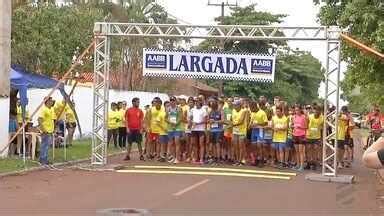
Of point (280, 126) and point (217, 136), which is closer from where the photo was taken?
point (280, 126)

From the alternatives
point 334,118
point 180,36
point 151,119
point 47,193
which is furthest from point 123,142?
point 47,193

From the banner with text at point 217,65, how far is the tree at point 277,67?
73.9ft

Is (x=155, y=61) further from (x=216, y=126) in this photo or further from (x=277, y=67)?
(x=277, y=67)

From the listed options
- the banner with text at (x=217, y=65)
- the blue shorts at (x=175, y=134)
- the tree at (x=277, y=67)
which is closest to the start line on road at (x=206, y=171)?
the blue shorts at (x=175, y=134)

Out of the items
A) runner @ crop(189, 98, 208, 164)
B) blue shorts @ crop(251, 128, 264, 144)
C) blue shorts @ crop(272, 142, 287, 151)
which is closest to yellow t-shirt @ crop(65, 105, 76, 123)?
runner @ crop(189, 98, 208, 164)

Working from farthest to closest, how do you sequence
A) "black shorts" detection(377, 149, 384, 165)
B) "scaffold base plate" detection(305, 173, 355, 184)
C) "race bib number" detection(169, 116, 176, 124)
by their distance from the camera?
"race bib number" detection(169, 116, 176, 124)
"scaffold base plate" detection(305, 173, 355, 184)
"black shorts" detection(377, 149, 384, 165)

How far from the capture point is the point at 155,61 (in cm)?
1869

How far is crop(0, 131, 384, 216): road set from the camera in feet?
35.8

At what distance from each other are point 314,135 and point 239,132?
205cm

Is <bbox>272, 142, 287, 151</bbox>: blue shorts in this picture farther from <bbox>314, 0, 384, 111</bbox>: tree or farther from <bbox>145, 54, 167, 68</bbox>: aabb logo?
<bbox>145, 54, 167, 68</bbox>: aabb logo

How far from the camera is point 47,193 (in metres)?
12.4

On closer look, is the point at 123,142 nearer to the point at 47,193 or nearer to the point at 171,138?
the point at 171,138

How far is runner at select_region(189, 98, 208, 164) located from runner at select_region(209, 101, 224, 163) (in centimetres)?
20

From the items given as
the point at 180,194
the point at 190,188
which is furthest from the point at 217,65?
the point at 180,194
